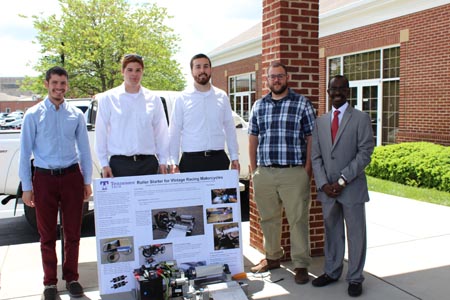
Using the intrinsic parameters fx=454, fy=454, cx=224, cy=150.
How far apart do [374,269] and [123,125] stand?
3.12 metres

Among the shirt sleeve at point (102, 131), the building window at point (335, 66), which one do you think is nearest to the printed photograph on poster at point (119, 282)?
the shirt sleeve at point (102, 131)

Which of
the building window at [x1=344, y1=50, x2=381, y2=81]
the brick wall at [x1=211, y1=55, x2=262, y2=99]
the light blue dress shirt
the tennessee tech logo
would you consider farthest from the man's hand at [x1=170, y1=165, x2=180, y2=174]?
the brick wall at [x1=211, y1=55, x2=262, y2=99]

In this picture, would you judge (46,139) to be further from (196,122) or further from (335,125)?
(335,125)

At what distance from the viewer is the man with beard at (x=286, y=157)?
4.55 metres

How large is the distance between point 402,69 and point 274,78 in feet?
34.2

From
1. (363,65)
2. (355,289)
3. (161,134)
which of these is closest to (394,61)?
(363,65)

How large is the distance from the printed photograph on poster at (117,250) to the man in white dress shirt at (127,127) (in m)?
0.63

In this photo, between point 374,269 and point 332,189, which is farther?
point 374,269

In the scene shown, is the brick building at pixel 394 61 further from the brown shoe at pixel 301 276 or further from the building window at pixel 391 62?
the brown shoe at pixel 301 276

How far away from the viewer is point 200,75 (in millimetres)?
4570

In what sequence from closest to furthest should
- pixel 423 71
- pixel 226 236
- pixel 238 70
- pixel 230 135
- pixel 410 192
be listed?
pixel 226 236
pixel 230 135
pixel 410 192
pixel 423 71
pixel 238 70

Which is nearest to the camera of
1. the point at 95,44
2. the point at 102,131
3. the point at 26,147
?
the point at 26,147

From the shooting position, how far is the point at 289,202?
4.61 m

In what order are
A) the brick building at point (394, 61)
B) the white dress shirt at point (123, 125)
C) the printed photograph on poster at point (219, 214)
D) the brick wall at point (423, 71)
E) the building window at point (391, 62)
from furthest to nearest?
the building window at point (391, 62)
the brick building at point (394, 61)
the brick wall at point (423, 71)
the printed photograph on poster at point (219, 214)
the white dress shirt at point (123, 125)
